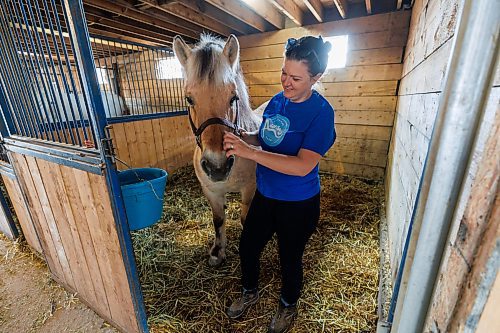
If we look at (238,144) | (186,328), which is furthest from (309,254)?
(238,144)

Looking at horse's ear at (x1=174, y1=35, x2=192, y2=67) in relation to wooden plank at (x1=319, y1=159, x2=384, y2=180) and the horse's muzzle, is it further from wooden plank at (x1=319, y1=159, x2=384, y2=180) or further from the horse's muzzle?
wooden plank at (x1=319, y1=159, x2=384, y2=180)

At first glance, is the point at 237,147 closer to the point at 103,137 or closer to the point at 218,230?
the point at 103,137

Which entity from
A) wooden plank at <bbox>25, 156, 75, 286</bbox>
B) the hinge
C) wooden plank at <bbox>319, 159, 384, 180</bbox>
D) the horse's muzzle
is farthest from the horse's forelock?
wooden plank at <bbox>319, 159, 384, 180</bbox>

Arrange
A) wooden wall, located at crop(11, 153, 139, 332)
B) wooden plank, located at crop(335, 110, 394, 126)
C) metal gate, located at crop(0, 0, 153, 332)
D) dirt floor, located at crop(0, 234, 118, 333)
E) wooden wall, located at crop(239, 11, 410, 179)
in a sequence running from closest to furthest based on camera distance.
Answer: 1. metal gate, located at crop(0, 0, 153, 332)
2. wooden wall, located at crop(11, 153, 139, 332)
3. dirt floor, located at crop(0, 234, 118, 333)
4. wooden wall, located at crop(239, 11, 410, 179)
5. wooden plank, located at crop(335, 110, 394, 126)

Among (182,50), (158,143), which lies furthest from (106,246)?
(158,143)

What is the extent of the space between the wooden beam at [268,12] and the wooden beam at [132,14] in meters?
1.59

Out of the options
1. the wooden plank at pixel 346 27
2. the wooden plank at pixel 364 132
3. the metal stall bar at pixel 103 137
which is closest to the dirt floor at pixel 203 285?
the metal stall bar at pixel 103 137

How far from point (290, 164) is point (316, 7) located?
3328 mm

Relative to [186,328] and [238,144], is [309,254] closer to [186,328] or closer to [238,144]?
[186,328]

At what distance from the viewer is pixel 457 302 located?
17.5 inches

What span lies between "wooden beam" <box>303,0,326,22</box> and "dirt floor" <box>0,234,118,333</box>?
13.4 feet

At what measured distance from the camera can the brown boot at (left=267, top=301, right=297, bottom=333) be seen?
→ 4.89 ft

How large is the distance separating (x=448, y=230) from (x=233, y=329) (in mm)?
1529

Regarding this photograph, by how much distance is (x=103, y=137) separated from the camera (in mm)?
1059
